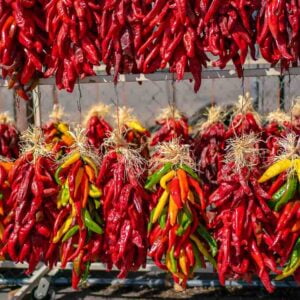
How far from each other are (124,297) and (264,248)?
1919 millimetres

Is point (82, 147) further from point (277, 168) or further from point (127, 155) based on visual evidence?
point (277, 168)

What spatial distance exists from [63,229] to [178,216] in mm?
726

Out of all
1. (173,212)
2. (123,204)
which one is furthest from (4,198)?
(173,212)

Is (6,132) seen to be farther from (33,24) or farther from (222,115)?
(222,115)

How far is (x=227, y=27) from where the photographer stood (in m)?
2.91

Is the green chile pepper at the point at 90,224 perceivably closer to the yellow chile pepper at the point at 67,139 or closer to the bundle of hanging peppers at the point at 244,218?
the bundle of hanging peppers at the point at 244,218

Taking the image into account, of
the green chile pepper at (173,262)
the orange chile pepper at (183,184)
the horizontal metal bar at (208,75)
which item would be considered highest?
the horizontal metal bar at (208,75)

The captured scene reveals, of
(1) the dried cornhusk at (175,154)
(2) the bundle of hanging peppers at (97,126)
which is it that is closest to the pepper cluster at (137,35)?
(1) the dried cornhusk at (175,154)

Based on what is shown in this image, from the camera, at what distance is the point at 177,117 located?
4.36m

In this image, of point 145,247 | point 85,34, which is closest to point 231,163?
point 145,247

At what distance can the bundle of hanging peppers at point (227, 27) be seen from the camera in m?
2.88

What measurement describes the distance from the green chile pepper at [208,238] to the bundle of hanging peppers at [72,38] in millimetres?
1142

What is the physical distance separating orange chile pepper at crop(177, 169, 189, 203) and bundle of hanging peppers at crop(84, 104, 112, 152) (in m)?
1.30

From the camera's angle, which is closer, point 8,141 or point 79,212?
point 79,212
